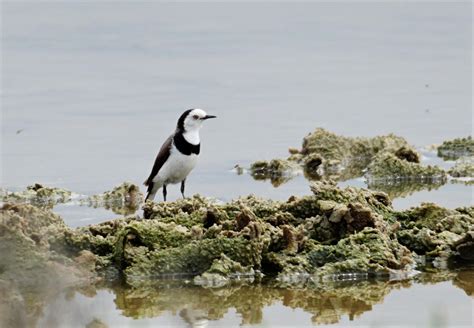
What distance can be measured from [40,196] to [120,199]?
0.83m

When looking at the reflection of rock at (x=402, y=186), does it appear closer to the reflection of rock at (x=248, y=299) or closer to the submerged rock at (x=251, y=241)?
the submerged rock at (x=251, y=241)

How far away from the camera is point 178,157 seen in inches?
540

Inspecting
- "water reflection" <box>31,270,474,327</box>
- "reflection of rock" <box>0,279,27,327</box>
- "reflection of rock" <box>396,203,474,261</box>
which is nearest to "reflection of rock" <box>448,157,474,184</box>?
"reflection of rock" <box>396,203,474,261</box>

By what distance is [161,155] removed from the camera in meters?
13.8

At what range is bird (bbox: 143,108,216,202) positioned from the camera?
44.7 ft

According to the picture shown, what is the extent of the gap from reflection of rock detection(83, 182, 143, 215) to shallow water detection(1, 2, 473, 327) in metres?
0.32

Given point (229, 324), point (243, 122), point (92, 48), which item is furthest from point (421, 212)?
point (92, 48)

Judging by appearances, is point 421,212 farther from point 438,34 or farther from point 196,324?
point 438,34

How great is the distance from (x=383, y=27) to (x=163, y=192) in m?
14.1

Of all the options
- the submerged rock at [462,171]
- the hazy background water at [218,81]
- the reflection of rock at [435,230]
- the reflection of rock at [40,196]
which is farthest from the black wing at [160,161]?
the reflection of rock at [435,230]

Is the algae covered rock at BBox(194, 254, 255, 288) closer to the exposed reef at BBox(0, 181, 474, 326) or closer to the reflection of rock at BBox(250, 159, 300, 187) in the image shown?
the exposed reef at BBox(0, 181, 474, 326)

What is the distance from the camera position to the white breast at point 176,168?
13.6 m

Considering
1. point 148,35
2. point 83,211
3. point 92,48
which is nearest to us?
point 83,211

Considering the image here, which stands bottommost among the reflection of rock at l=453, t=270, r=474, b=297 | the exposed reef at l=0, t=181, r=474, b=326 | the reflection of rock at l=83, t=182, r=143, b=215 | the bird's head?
the reflection of rock at l=453, t=270, r=474, b=297
